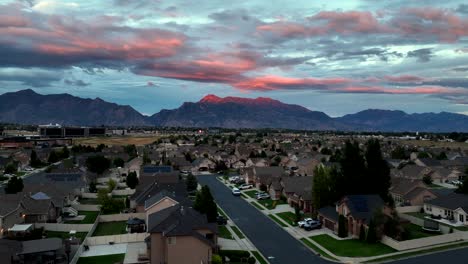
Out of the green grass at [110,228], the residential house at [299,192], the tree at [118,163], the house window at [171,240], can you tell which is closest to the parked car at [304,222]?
the residential house at [299,192]

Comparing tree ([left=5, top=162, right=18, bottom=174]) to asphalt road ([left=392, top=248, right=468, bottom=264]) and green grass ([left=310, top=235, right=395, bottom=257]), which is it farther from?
asphalt road ([left=392, top=248, right=468, bottom=264])

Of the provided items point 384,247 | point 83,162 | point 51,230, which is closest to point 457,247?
point 384,247

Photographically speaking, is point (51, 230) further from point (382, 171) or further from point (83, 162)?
point (83, 162)

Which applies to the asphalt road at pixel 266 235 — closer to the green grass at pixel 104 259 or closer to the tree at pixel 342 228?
the tree at pixel 342 228

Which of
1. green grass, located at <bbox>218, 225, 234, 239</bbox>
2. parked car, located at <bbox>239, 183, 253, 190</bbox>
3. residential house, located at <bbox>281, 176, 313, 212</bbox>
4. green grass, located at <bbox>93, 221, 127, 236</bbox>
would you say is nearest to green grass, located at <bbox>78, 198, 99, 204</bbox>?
green grass, located at <bbox>93, 221, 127, 236</bbox>

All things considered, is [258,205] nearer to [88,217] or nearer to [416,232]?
[88,217]

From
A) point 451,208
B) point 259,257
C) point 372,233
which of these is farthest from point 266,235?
point 451,208
